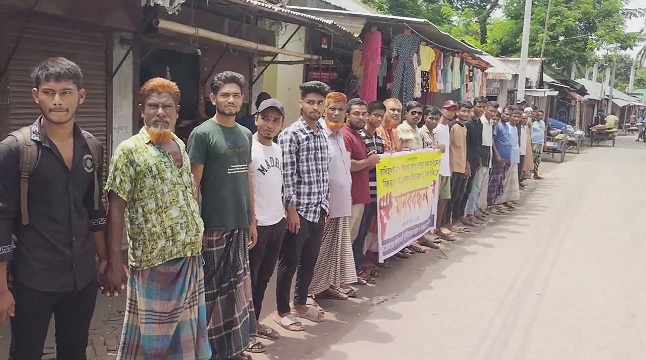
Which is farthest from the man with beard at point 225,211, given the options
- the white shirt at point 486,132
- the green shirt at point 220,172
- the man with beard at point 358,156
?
the white shirt at point 486,132

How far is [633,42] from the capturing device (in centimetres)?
2970

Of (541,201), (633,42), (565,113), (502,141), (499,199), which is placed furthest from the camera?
(565,113)

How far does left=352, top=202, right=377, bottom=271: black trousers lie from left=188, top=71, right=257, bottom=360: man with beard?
2.16 metres

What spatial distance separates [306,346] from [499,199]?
23.8ft

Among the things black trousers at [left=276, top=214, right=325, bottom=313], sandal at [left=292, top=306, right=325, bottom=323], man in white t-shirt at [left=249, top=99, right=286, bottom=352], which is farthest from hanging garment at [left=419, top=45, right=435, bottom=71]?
man in white t-shirt at [left=249, top=99, right=286, bottom=352]

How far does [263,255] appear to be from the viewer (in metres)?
4.11

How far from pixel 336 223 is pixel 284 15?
2630mm

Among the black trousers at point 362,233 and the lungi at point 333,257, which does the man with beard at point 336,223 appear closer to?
the lungi at point 333,257

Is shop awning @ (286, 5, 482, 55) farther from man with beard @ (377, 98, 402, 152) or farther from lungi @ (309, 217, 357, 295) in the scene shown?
lungi @ (309, 217, 357, 295)

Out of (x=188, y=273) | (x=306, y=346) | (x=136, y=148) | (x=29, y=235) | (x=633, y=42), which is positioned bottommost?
(x=306, y=346)

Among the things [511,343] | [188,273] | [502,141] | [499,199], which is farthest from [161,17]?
[499,199]

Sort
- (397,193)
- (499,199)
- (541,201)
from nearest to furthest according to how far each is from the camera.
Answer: (397,193)
(499,199)
(541,201)

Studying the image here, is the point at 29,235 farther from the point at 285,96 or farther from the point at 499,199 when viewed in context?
the point at 499,199

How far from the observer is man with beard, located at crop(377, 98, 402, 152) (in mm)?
5926
